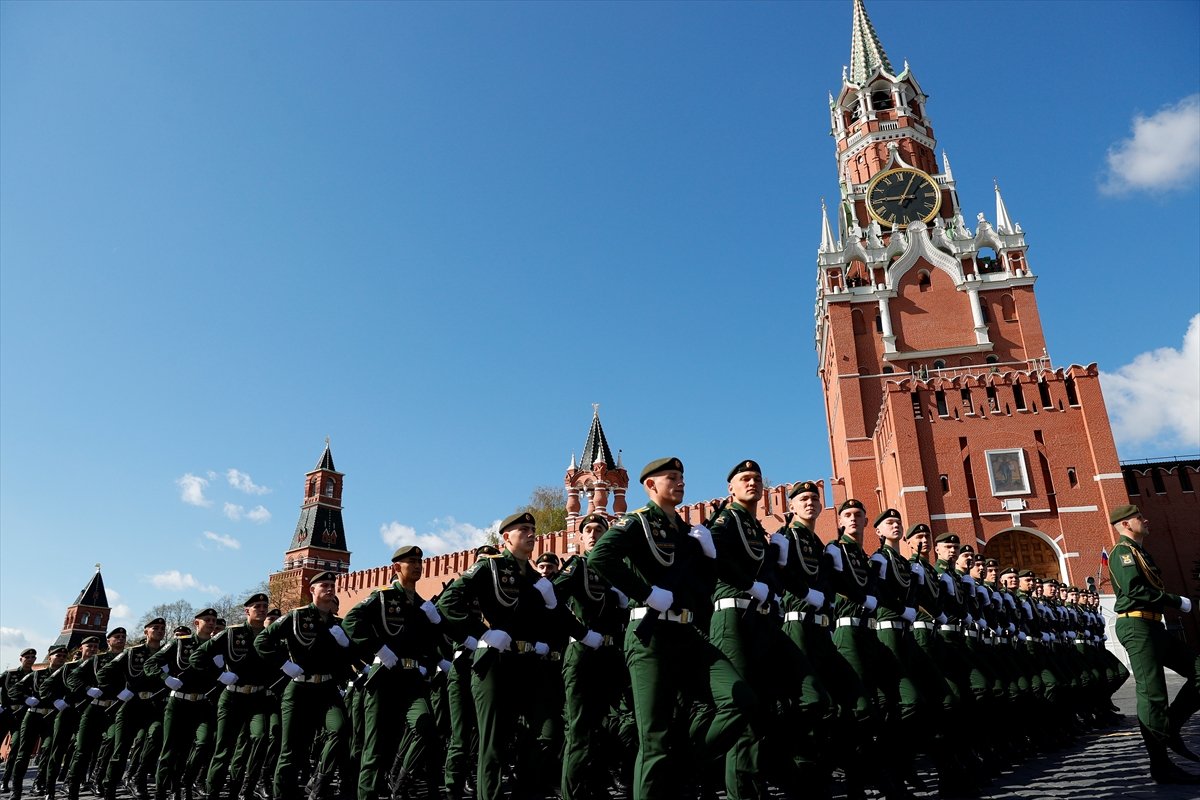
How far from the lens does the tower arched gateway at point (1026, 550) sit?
27.4 meters

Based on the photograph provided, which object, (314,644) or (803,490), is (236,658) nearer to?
(314,644)

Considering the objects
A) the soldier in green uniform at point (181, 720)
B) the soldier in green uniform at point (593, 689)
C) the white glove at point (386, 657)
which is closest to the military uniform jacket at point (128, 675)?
the soldier in green uniform at point (181, 720)

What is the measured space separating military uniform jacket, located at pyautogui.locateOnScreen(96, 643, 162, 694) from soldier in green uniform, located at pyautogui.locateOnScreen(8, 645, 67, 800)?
8.04ft

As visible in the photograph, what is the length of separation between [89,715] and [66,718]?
54.0 inches

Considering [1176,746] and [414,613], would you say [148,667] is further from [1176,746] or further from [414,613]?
[1176,746]

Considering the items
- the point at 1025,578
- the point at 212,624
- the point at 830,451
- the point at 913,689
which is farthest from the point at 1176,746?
the point at 830,451

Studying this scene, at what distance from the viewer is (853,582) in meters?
6.21

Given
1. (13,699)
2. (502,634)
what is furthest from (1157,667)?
(13,699)

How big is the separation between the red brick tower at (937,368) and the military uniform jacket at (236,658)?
78.7 feet

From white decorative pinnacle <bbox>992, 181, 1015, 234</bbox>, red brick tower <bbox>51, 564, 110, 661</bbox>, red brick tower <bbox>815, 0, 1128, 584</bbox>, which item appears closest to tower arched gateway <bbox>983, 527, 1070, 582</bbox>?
red brick tower <bbox>815, 0, 1128, 584</bbox>

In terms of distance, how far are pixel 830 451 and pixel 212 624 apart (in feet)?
115

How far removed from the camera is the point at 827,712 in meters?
5.30

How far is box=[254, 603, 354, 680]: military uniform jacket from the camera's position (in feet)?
25.2

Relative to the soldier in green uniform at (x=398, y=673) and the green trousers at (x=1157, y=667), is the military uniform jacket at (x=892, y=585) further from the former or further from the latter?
the soldier in green uniform at (x=398, y=673)
